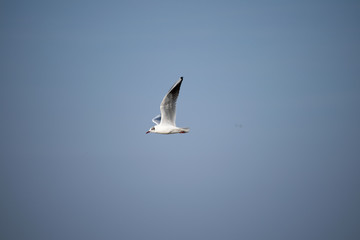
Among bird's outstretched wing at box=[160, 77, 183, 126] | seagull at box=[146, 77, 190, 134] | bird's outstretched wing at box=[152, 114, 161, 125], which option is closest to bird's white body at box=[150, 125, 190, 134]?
seagull at box=[146, 77, 190, 134]

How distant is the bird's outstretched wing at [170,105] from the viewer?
17.2m

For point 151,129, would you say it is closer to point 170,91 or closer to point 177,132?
point 177,132

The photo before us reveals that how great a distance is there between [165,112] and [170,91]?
5.09 feet

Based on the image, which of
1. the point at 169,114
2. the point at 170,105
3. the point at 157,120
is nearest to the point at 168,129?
the point at 169,114

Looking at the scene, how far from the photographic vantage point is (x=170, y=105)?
1812 cm

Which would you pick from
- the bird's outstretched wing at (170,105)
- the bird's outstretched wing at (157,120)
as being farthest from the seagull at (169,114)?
the bird's outstretched wing at (157,120)

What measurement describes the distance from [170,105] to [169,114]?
65 cm

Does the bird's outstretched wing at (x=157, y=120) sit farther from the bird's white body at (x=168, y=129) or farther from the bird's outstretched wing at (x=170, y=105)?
the bird's outstretched wing at (x=170, y=105)

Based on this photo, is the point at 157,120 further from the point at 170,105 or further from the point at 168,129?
the point at 170,105

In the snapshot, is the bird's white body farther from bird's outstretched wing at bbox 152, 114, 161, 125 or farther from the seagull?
bird's outstretched wing at bbox 152, 114, 161, 125

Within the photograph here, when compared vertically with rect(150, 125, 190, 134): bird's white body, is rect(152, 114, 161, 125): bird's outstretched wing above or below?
above

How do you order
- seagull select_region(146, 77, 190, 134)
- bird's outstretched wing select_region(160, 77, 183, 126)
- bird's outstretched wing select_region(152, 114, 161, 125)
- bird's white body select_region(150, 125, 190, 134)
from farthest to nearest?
bird's outstretched wing select_region(152, 114, 161, 125) < bird's white body select_region(150, 125, 190, 134) < seagull select_region(146, 77, 190, 134) < bird's outstretched wing select_region(160, 77, 183, 126)

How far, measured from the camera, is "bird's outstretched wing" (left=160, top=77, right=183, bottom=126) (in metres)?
17.2

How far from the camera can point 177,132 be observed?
19.2 meters
